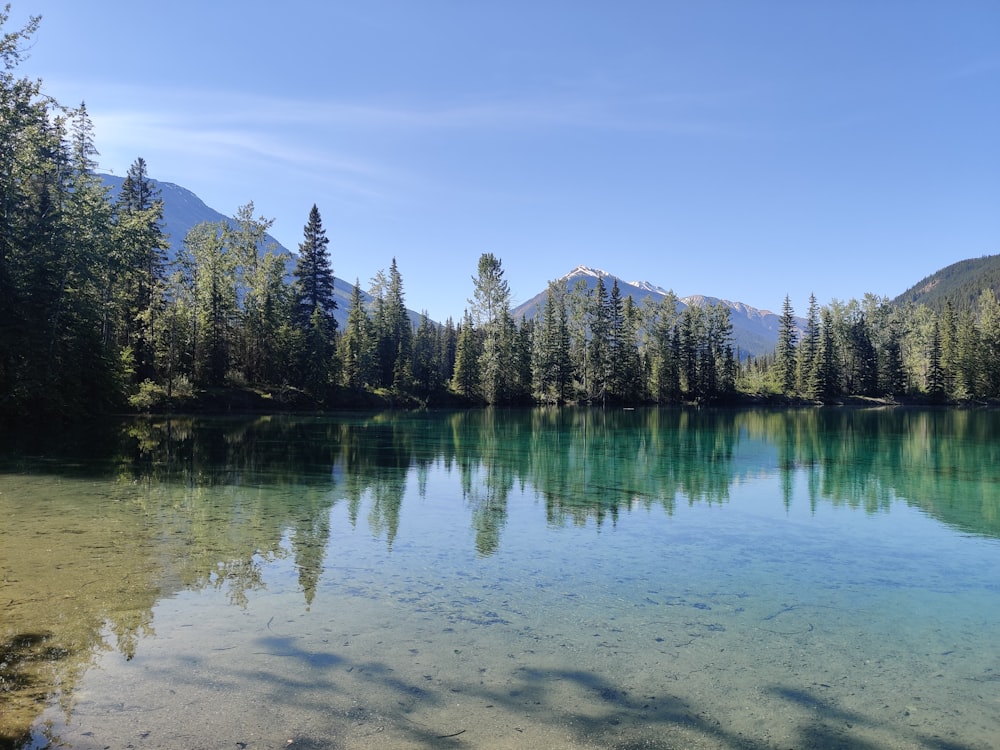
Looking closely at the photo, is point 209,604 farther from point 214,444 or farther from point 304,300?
point 304,300

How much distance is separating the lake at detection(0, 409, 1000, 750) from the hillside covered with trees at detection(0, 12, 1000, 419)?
19.0 m

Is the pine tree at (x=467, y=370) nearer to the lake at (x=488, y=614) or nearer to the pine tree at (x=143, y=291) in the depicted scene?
the pine tree at (x=143, y=291)

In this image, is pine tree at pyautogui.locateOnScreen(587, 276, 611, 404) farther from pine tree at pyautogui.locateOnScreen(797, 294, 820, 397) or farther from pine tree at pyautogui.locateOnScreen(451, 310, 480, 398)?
pine tree at pyautogui.locateOnScreen(797, 294, 820, 397)

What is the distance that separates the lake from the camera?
17.6 ft

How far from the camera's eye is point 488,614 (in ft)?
26.5

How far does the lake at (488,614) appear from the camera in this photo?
5.36 m

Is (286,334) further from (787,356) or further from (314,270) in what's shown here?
(787,356)

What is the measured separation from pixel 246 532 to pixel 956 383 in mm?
112548

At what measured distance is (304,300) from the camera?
7462 cm

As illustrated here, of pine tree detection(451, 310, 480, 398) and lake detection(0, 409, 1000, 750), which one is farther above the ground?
pine tree detection(451, 310, 480, 398)

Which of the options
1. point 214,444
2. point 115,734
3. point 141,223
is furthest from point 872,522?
point 141,223

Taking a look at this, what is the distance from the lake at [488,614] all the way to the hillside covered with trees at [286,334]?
62.2 ft

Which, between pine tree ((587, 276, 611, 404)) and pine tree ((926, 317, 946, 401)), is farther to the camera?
pine tree ((926, 317, 946, 401))

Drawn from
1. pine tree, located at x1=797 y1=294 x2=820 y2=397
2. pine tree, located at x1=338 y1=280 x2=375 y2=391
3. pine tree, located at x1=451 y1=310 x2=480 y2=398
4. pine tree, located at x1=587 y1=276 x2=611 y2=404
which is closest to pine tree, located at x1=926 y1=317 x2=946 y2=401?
pine tree, located at x1=797 y1=294 x2=820 y2=397
